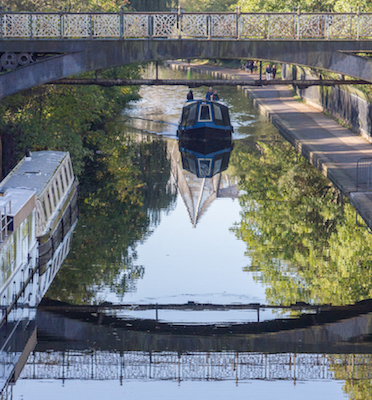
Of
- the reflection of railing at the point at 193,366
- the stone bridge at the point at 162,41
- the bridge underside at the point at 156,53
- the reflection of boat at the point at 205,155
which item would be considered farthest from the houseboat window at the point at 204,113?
the reflection of railing at the point at 193,366

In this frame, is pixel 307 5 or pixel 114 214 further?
pixel 307 5

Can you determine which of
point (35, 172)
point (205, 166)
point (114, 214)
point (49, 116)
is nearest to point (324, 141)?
point (205, 166)

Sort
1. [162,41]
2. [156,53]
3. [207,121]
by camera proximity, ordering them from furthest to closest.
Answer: [207,121], [156,53], [162,41]

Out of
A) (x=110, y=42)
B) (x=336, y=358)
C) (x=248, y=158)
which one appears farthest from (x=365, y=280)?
(x=248, y=158)

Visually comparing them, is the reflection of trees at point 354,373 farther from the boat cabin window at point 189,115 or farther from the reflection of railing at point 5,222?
the boat cabin window at point 189,115

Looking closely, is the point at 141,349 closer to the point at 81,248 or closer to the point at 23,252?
the point at 23,252

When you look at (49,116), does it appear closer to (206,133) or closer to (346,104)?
(206,133)

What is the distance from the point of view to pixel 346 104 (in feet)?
142

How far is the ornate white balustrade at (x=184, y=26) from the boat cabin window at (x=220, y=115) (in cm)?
1373

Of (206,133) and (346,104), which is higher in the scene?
(346,104)

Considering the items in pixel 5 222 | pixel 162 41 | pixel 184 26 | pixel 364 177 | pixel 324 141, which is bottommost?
pixel 324 141

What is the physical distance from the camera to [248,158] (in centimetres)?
3834

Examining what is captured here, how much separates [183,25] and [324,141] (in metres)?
12.5

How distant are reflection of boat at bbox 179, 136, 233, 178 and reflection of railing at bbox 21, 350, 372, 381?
65.5ft
